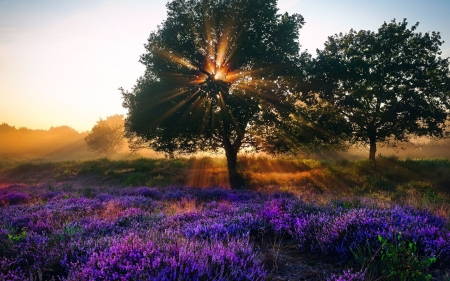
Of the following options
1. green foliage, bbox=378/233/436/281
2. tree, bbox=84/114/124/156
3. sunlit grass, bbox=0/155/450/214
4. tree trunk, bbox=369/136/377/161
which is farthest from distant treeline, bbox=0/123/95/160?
green foliage, bbox=378/233/436/281

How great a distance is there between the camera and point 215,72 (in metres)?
19.5

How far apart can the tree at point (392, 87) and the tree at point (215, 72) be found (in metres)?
5.15

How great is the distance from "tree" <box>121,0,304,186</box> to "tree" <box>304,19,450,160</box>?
5.15 meters

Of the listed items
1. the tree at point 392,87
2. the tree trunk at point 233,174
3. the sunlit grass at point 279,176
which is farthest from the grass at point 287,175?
the tree at point 392,87

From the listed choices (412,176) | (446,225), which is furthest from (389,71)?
(446,225)

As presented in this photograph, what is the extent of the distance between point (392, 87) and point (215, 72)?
15064 millimetres

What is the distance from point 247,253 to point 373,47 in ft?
87.0

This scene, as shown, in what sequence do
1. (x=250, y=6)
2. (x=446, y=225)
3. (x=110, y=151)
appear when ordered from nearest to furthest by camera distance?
(x=446, y=225) → (x=250, y=6) → (x=110, y=151)

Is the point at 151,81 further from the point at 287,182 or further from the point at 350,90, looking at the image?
the point at 350,90

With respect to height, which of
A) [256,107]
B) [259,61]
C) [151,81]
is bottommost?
[256,107]

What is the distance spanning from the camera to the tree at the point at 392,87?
2333 cm

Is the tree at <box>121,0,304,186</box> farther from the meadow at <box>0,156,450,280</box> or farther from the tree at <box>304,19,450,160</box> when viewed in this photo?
the meadow at <box>0,156,450,280</box>

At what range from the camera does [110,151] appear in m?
85.1

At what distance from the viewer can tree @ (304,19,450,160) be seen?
76.5 feet
